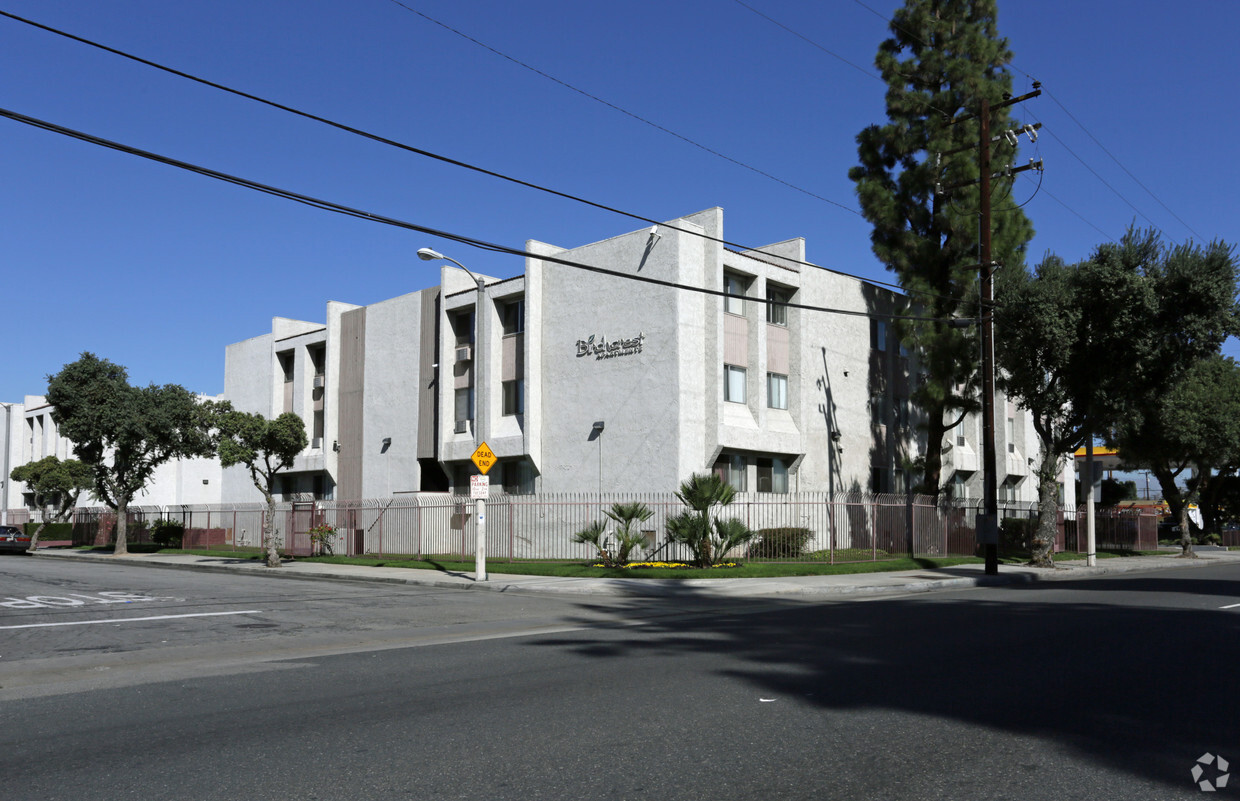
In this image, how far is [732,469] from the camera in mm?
31609

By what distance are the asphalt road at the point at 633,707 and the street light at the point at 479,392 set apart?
25.7 ft

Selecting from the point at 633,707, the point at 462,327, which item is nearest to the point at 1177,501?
the point at 462,327

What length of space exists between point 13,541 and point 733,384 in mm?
32339

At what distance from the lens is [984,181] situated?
995 inches

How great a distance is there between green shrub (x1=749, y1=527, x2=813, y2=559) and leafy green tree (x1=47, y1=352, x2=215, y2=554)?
20740mm

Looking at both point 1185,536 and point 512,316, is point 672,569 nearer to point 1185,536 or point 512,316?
point 512,316

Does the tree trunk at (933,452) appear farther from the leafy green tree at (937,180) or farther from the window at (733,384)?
the window at (733,384)

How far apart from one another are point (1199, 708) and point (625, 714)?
419 centimetres

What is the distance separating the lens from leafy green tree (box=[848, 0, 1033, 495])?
1304 inches

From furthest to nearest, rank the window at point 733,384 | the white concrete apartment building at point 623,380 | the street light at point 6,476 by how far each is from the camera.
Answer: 1. the street light at point 6,476
2. the window at point 733,384
3. the white concrete apartment building at point 623,380

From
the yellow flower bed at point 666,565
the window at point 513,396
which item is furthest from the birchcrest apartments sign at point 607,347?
the yellow flower bed at point 666,565

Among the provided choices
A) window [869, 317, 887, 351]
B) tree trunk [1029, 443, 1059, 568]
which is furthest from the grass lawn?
window [869, 317, 887, 351]

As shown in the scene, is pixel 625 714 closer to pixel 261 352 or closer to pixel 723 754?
pixel 723 754

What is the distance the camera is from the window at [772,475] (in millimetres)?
32875
